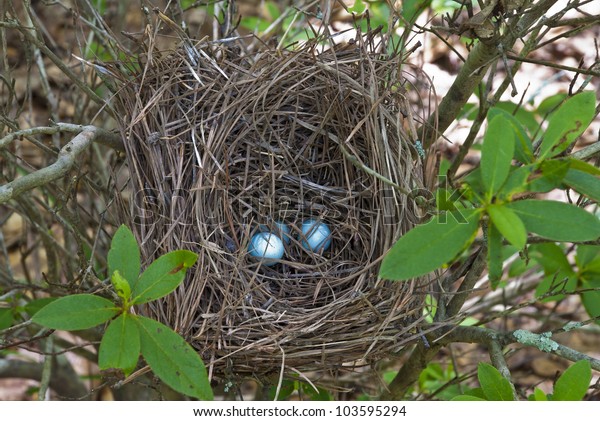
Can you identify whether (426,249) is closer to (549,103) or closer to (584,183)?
(584,183)

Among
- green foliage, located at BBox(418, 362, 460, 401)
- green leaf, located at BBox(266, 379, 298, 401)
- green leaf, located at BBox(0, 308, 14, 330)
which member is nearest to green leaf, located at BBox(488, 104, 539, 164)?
green leaf, located at BBox(266, 379, 298, 401)

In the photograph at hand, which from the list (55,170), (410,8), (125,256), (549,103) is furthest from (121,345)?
(549,103)

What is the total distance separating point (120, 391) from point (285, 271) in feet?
3.35

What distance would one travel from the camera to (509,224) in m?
0.96

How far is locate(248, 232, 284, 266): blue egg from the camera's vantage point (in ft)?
5.04

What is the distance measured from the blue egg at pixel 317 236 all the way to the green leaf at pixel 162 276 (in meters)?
0.53

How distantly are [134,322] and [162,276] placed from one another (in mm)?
85

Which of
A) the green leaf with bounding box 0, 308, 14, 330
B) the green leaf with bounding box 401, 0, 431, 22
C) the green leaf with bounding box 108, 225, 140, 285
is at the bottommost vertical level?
the green leaf with bounding box 108, 225, 140, 285

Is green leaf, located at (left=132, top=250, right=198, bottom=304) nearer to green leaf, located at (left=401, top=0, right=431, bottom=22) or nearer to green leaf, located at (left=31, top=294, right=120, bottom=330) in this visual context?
green leaf, located at (left=31, top=294, right=120, bottom=330)

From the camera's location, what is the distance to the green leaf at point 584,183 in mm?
1045

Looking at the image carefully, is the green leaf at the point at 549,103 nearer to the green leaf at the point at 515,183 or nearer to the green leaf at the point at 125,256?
the green leaf at the point at 515,183

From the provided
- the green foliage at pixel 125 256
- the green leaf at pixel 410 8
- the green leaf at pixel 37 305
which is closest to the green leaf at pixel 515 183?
the green foliage at pixel 125 256

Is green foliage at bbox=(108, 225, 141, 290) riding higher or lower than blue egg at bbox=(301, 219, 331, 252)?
lower

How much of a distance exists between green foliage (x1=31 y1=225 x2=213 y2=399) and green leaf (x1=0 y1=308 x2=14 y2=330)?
682mm
